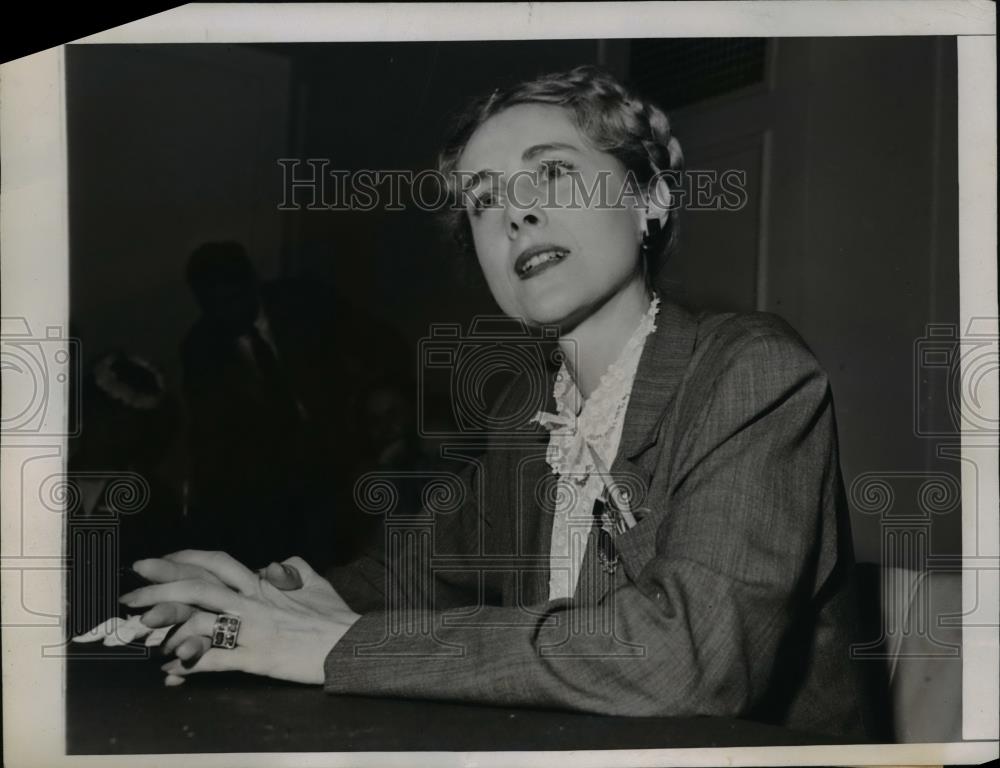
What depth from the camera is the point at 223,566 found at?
68.7 inches

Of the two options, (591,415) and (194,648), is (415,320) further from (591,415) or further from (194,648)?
(194,648)

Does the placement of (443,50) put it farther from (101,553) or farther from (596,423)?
(101,553)

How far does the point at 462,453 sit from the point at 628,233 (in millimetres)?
505

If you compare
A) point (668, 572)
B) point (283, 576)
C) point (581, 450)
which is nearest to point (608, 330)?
point (581, 450)

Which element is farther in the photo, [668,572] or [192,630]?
[192,630]

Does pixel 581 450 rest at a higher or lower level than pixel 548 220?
lower

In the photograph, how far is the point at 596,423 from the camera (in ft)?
5.66

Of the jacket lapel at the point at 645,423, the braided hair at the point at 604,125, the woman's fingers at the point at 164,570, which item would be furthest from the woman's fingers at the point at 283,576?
the braided hair at the point at 604,125

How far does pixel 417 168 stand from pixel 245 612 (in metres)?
0.86

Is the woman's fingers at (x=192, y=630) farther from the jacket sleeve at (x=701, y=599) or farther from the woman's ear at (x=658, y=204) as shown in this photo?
the woman's ear at (x=658, y=204)

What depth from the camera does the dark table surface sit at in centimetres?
165

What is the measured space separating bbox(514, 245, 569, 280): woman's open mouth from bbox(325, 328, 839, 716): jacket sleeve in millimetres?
342

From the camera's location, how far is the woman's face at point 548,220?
68.1 inches

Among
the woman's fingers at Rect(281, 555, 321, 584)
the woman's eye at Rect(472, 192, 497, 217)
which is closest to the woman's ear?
the woman's eye at Rect(472, 192, 497, 217)
